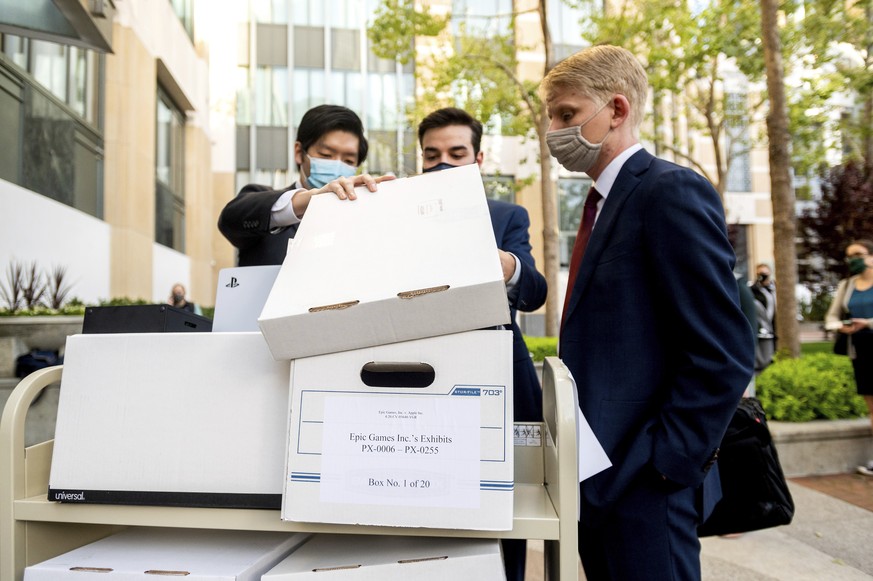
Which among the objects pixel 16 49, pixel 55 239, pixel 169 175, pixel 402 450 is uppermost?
pixel 169 175

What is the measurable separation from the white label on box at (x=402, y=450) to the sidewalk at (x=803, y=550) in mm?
2474

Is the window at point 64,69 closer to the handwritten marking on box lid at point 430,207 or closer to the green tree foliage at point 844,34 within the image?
the handwritten marking on box lid at point 430,207

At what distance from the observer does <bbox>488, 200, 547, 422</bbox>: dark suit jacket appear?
1944 mm

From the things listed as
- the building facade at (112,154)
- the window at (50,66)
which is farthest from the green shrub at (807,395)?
the window at (50,66)

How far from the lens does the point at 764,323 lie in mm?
7203

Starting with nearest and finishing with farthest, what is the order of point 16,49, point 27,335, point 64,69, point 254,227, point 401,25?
point 254,227 < point 27,335 < point 16,49 < point 64,69 < point 401,25

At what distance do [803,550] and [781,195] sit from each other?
4.00 m

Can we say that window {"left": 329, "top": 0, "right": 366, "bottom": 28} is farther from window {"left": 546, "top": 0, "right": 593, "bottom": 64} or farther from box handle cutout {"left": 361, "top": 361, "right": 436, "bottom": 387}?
box handle cutout {"left": 361, "top": 361, "right": 436, "bottom": 387}

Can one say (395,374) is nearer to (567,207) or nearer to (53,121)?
(53,121)

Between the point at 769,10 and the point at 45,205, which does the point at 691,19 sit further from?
the point at 45,205

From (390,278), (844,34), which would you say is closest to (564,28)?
(844,34)

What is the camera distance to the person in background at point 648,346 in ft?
4.91

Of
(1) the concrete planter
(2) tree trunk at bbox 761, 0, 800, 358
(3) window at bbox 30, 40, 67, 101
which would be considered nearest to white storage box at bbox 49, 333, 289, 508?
(1) the concrete planter

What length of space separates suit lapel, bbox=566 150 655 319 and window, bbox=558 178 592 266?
20.2 metres
